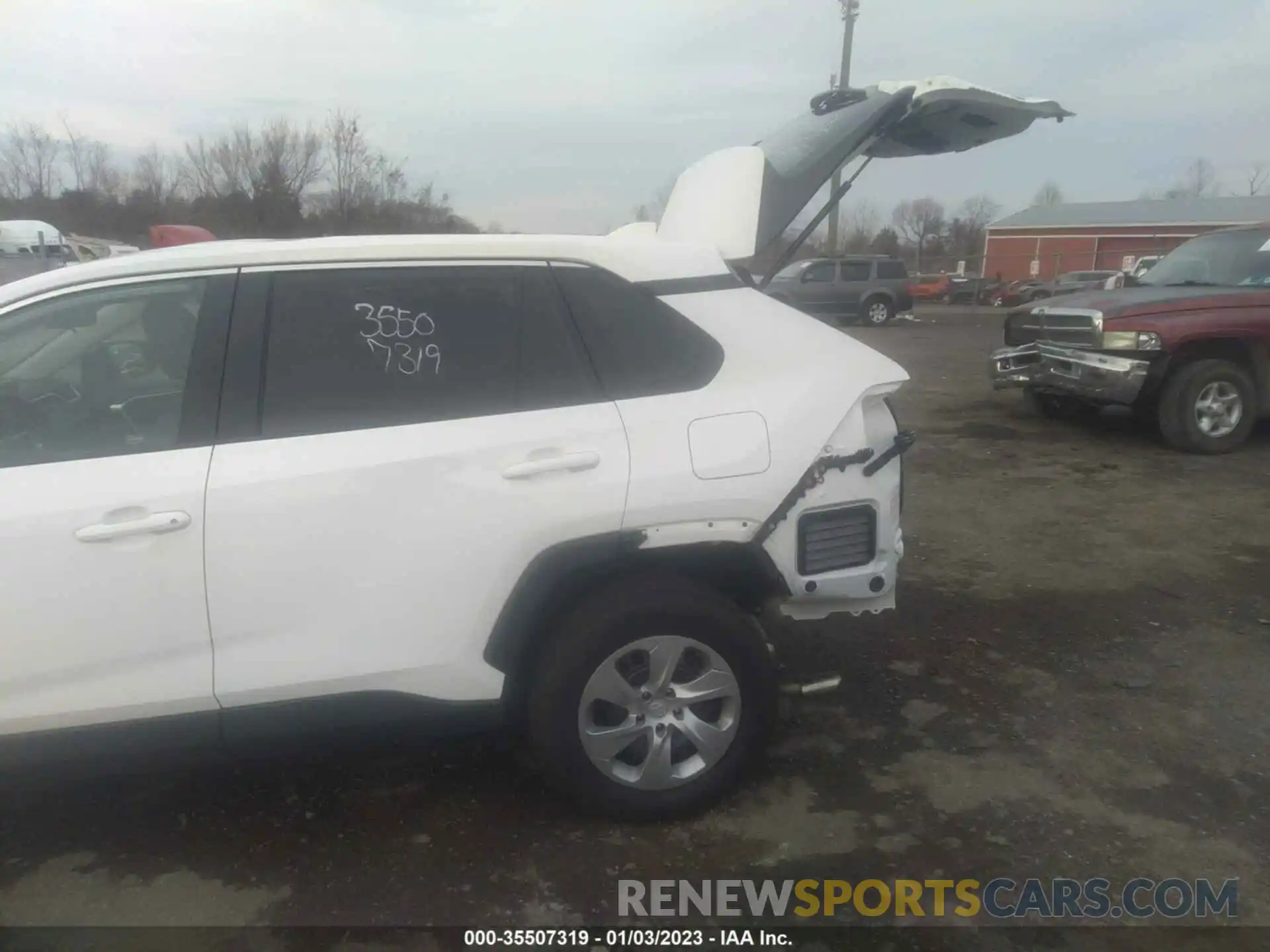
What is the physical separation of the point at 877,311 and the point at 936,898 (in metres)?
22.3

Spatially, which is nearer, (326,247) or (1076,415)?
(326,247)

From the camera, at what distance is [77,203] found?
30.9m

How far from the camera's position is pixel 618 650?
2.75 metres

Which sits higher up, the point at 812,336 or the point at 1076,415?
the point at 812,336

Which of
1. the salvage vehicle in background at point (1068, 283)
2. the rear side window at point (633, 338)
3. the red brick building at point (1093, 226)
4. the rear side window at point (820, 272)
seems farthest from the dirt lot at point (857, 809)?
the red brick building at point (1093, 226)

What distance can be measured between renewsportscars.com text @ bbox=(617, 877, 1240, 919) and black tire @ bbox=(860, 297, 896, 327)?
21.8 m

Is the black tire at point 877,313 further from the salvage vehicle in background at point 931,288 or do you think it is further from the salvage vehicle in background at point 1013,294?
the salvage vehicle in background at point 931,288

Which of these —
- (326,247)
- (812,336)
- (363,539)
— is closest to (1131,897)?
(812,336)

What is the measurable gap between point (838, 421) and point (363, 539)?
5.02 ft

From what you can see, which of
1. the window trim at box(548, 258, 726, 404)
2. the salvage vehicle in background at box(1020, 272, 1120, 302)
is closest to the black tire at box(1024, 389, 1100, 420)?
the window trim at box(548, 258, 726, 404)

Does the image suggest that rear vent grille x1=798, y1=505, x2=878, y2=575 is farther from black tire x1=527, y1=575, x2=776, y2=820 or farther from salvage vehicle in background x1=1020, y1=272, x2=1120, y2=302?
salvage vehicle in background x1=1020, y1=272, x2=1120, y2=302

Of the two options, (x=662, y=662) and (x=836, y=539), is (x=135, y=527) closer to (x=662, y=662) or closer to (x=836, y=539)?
(x=662, y=662)

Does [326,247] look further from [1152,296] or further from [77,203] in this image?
[77,203]

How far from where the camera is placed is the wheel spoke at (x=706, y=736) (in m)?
2.86
